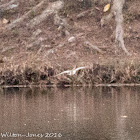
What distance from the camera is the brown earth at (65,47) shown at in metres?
23.0

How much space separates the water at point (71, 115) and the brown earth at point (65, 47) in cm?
389

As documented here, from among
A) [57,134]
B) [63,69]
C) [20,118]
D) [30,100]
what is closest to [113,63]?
[63,69]

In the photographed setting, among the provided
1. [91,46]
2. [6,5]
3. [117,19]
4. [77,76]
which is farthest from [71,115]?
[6,5]

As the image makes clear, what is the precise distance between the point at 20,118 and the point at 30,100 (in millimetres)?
3695

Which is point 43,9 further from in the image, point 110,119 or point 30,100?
point 110,119

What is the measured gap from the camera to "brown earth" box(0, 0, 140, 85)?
2303 cm

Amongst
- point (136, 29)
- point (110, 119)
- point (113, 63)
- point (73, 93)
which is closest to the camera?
point (110, 119)

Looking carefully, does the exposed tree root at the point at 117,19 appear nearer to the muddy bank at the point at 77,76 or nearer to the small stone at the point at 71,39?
the small stone at the point at 71,39

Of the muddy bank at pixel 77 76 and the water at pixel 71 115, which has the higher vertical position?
the muddy bank at pixel 77 76

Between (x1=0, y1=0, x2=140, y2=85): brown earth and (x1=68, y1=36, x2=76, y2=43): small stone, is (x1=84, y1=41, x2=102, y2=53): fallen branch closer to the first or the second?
(x1=0, y1=0, x2=140, y2=85): brown earth

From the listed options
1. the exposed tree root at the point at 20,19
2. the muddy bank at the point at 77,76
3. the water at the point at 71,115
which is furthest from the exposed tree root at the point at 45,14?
the water at the point at 71,115

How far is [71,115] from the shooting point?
13617mm

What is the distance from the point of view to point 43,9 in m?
29.6

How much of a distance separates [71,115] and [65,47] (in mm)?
13799
